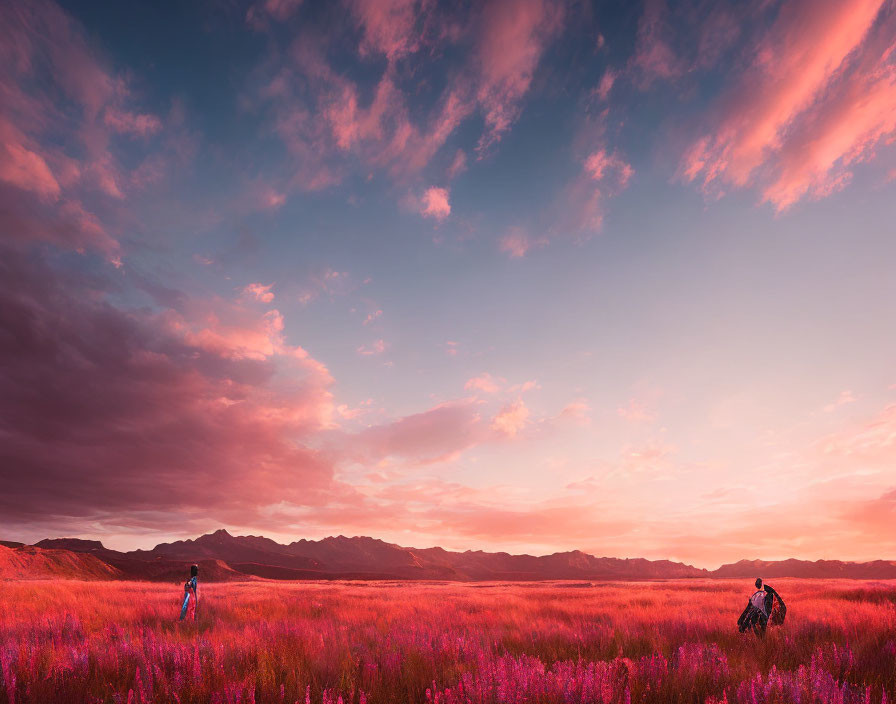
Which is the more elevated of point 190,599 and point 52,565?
point 190,599

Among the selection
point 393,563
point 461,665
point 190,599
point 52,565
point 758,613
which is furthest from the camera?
point 393,563

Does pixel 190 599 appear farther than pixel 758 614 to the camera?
Yes

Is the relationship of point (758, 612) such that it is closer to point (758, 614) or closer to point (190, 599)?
point (758, 614)

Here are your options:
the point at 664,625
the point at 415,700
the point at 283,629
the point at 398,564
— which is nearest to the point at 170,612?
the point at 283,629

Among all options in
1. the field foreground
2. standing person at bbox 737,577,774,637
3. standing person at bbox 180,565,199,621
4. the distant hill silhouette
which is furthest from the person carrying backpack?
the distant hill silhouette

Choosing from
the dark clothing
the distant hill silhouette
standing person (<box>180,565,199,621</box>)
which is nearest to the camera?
the dark clothing

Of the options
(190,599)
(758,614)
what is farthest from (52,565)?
(758,614)

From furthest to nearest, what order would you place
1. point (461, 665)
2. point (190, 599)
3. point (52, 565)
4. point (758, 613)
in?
point (52, 565), point (190, 599), point (758, 613), point (461, 665)

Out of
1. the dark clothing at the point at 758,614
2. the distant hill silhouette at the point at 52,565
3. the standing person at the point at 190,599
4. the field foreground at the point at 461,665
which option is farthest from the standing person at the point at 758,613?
the distant hill silhouette at the point at 52,565

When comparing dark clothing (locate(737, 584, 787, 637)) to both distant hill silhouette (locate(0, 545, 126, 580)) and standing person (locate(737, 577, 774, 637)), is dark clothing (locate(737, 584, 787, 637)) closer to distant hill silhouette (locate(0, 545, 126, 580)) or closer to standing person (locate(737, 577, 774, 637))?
standing person (locate(737, 577, 774, 637))

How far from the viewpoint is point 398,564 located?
133750 millimetres

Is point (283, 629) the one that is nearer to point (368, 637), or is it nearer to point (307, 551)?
point (368, 637)

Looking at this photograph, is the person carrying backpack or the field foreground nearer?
the field foreground

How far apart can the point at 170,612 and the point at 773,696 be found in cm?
1437
